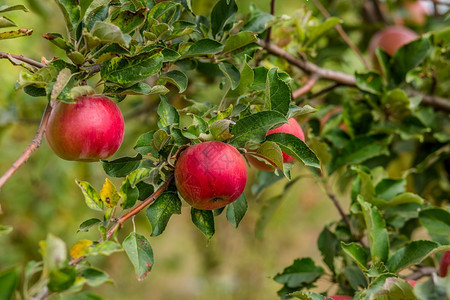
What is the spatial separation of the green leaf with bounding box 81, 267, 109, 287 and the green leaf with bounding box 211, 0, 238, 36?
0.43m

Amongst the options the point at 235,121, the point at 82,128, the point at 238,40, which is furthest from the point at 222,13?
the point at 82,128

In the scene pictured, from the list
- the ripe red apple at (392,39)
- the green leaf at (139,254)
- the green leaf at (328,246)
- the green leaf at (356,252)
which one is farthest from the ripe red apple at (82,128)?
the ripe red apple at (392,39)

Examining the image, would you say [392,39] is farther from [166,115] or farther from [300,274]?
[166,115]

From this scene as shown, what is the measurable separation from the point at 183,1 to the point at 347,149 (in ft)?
1.42

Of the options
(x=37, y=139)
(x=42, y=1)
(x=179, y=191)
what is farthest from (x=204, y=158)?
(x=42, y=1)

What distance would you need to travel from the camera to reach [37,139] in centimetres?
51

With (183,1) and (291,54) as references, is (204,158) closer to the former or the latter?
(183,1)

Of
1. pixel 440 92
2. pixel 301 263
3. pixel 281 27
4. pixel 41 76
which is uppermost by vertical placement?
pixel 41 76

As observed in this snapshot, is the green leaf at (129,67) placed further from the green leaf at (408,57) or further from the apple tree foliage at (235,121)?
the green leaf at (408,57)

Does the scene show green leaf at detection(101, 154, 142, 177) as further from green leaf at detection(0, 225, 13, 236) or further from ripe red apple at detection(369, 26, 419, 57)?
ripe red apple at detection(369, 26, 419, 57)

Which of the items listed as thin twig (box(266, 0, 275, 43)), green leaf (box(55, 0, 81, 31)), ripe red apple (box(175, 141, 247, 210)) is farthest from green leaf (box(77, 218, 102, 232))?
thin twig (box(266, 0, 275, 43))

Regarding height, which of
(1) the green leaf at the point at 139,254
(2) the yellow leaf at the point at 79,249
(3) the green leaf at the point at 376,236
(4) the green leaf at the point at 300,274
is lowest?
(4) the green leaf at the point at 300,274

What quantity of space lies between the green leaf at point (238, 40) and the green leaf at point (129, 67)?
0.16 m

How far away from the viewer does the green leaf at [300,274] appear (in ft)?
2.67
